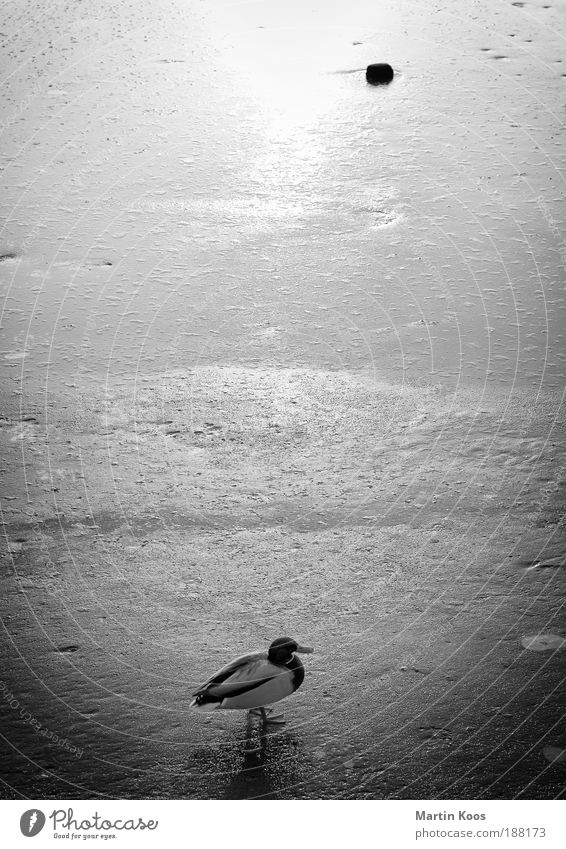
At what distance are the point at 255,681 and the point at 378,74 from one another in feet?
20.5

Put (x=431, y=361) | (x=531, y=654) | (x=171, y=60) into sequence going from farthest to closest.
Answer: (x=171, y=60)
(x=431, y=361)
(x=531, y=654)

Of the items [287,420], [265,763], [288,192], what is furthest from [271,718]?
[288,192]

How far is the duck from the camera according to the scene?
3303 millimetres

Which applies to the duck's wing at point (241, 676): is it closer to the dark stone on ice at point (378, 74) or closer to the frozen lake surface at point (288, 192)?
the frozen lake surface at point (288, 192)

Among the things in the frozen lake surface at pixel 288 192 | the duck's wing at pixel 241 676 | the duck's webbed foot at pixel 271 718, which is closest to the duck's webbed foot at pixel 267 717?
the duck's webbed foot at pixel 271 718

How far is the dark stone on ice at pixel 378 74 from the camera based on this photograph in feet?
27.8

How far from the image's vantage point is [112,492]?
180 inches

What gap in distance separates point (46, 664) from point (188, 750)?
2.12 feet

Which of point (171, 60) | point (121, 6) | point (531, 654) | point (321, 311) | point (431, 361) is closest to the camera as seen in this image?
point (531, 654)

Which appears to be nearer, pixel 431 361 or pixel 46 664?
pixel 46 664

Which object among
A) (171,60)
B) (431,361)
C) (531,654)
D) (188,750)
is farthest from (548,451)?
(171,60)

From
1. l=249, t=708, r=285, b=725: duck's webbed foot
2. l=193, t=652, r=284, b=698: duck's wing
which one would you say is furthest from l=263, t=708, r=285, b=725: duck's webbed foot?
l=193, t=652, r=284, b=698: duck's wing

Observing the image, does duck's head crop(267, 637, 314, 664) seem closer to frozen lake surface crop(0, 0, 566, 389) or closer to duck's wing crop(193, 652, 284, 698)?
duck's wing crop(193, 652, 284, 698)

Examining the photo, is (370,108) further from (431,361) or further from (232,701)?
(232,701)
